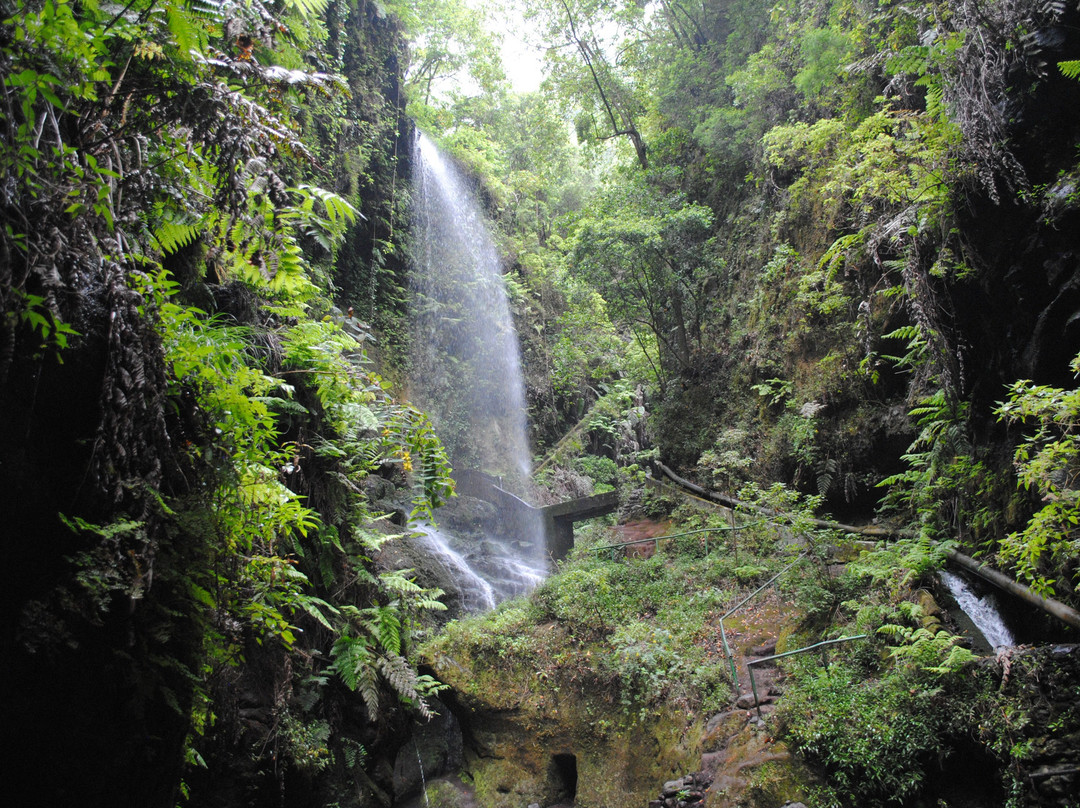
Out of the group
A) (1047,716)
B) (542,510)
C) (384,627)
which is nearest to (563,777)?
(384,627)

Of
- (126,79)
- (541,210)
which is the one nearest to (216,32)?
(126,79)

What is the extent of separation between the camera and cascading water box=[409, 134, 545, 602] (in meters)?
16.5

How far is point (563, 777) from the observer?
7754mm

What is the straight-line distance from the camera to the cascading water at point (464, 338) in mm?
16531

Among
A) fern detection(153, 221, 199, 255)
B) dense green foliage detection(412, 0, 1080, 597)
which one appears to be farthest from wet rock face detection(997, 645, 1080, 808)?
fern detection(153, 221, 199, 255)

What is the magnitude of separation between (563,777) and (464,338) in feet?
42.0

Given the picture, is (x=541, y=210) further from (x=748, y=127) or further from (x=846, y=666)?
(x=846, y=666)

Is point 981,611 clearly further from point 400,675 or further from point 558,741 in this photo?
point 400,675

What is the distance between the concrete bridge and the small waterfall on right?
8.65 m

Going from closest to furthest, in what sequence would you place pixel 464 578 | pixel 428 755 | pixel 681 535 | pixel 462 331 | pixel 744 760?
pixel 744 760
pixel 428 755
pixel 681 535
pixel 464 578
pixel 462 331

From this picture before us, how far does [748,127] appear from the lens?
1417cm

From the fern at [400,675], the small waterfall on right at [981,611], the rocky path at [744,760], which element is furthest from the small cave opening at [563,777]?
the small waterfall on right at [981,611]

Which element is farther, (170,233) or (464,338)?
(464,338)

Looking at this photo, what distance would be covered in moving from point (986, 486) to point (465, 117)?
2344cm
